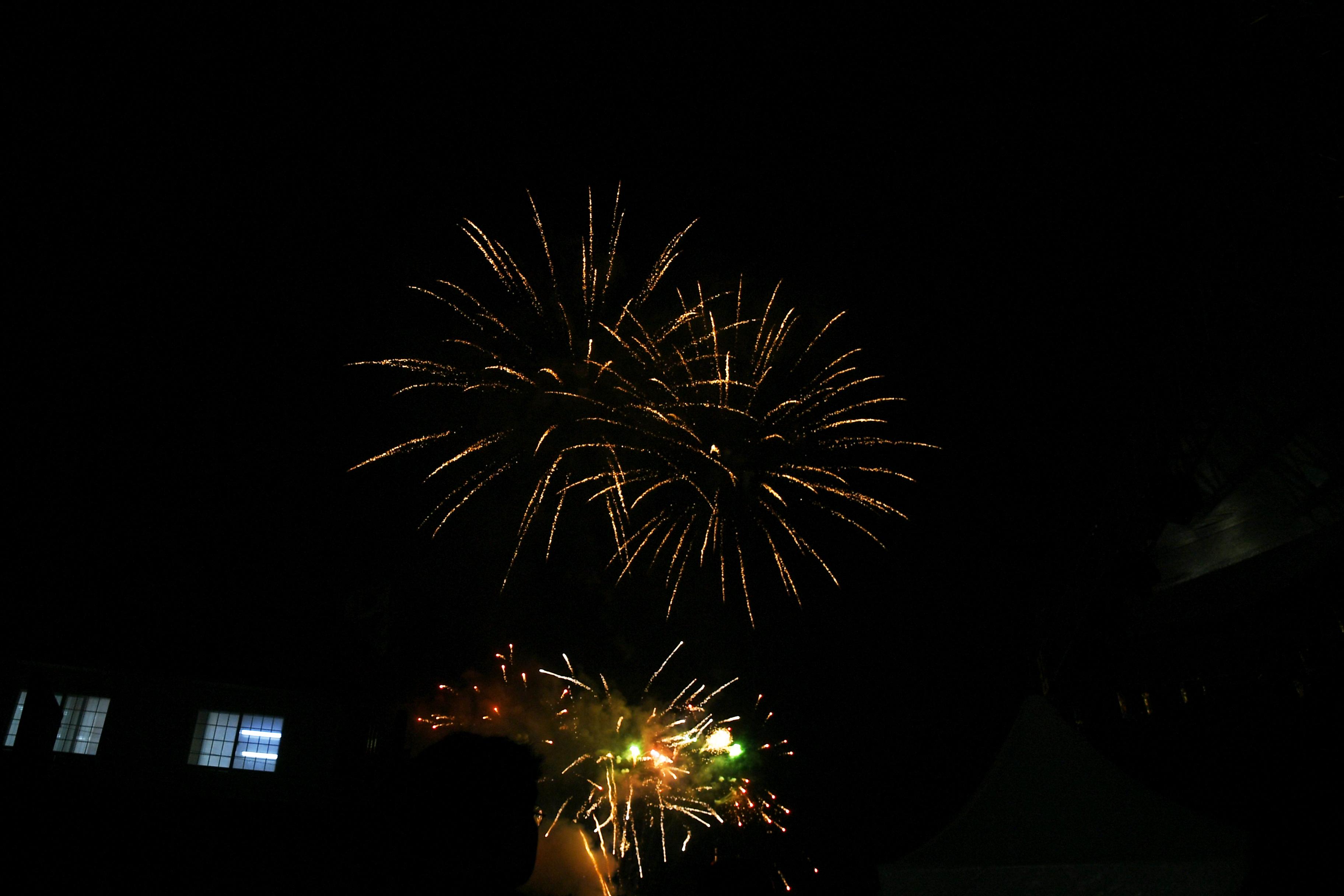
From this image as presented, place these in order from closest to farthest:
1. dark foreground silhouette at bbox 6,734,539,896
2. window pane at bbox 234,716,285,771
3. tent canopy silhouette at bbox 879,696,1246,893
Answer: dark foreground silhouette at bbox 6,734,539,896
tent canopy silhouette at bbox 879,696,1246,893
window pane at bbox 234,716,285,771

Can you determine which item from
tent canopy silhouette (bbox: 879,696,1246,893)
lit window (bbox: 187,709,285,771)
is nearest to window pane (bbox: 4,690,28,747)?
lit window (bbox: 187,709,285,771)

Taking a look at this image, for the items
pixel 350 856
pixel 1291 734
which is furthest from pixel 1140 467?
pixel 350 856

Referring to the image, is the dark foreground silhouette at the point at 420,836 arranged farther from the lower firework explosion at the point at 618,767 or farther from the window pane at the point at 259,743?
the lower firework explosion at the point at 618,767

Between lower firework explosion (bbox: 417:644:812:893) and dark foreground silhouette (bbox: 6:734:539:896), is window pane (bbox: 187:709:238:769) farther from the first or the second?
dark foreground silhouette (bbox: 6:734:539:896)

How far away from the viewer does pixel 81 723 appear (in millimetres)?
11383

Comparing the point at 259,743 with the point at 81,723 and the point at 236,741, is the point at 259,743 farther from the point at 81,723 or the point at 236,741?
the point at 81,723

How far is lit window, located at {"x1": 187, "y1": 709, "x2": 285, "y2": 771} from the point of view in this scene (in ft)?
39.4

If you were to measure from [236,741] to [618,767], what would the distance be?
25.2 ft

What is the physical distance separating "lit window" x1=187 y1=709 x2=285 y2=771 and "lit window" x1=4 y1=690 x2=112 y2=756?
122 centimetres

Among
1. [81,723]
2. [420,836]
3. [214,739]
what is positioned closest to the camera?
[420,836]

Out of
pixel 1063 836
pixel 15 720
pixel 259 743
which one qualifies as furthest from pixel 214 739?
pixel 1063 836

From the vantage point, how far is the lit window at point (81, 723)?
36.9 ft

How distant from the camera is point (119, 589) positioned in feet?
38.3

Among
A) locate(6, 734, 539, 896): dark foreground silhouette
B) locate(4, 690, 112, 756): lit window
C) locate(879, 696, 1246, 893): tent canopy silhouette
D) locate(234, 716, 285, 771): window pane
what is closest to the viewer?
locate(6, 734, 539, 896): dark foreground silhouette
